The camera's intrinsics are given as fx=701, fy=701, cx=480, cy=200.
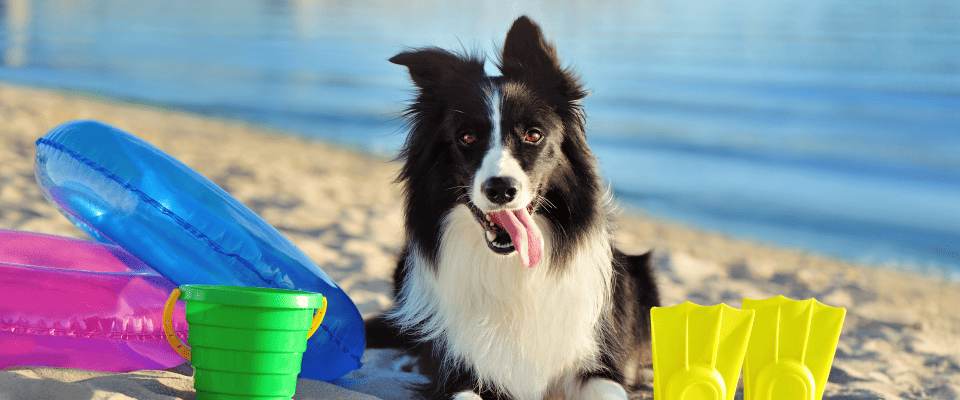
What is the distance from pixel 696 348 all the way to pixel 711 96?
1507 centimetres

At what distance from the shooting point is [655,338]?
2.35 meters

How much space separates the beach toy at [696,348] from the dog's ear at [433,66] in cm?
120

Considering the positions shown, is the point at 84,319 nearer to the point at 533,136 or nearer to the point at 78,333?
the point at 78,333

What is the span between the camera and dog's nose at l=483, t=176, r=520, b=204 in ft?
7.73

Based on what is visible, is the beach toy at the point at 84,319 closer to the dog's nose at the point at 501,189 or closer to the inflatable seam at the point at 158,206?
the inflatable seam at the point at 158,206

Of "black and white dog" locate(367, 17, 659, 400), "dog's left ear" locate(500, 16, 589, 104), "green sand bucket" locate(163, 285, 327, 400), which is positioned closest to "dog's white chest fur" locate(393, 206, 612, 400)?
"black and white dog" locate(367, 17, 659, 400)

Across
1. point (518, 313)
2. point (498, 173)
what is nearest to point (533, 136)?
point (498, 173)

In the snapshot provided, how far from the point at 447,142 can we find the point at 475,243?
1.32 feet

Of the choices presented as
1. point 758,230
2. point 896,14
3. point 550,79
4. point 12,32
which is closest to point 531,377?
point 550,79

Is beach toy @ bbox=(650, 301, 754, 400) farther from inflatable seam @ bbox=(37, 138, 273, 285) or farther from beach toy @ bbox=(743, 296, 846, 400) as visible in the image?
inflatable seam @ bbox=(37, 138, 273, 285)

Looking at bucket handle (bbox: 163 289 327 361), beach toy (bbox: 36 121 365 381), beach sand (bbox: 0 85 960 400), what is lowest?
beach sand (bbox: 0 85 960 400)

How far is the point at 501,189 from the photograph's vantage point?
7.75ft

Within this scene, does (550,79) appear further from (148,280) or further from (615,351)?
(148,280)

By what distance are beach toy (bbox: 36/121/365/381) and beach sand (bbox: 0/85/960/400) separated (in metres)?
0.36
